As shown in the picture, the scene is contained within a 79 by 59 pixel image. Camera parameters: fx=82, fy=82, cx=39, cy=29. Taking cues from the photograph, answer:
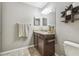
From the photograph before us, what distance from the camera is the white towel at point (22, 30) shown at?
4.88 feet

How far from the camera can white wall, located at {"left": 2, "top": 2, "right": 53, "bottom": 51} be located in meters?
1.43

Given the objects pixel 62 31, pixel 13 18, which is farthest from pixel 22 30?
pixel 62 31

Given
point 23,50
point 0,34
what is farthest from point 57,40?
point 0,34

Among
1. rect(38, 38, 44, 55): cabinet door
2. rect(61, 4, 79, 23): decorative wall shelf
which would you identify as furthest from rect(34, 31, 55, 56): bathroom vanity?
rect(61, 4, 79, 23): decorative wall shelf

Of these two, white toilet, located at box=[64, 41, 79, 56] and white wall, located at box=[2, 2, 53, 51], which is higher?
white wall, located at box=[2, 2, 53, 51]

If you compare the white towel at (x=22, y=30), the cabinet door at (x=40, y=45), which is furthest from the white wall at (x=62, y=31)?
the white towel at (x=22, y=30)

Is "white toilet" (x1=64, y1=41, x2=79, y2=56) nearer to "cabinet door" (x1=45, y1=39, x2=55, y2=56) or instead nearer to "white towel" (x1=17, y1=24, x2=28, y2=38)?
"cabinet door" (x1=45, y1=39, x2=55, y2=56)

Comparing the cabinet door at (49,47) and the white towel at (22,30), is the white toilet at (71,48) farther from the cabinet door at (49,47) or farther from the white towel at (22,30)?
the white towel at (22,30)

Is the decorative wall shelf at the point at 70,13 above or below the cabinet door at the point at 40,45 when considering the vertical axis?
above

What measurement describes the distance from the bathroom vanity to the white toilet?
0.71ft

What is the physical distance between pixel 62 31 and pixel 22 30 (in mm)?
728

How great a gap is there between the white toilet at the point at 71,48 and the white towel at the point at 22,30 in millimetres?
735

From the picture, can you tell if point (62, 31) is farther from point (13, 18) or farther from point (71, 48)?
point (13, 18)

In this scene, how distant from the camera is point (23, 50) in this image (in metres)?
1.49
